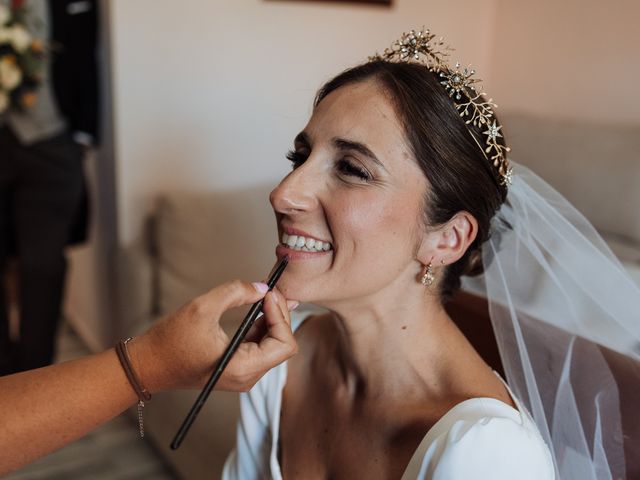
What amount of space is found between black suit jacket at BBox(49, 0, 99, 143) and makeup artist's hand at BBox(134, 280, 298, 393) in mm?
1762

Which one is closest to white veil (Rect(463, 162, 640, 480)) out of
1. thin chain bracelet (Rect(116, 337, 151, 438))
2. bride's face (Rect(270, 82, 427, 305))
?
bride's face (Rect(270, 82, 427, 305))

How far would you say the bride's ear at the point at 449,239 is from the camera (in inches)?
40.2

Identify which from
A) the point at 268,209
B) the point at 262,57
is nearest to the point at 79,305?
the point at 268,209

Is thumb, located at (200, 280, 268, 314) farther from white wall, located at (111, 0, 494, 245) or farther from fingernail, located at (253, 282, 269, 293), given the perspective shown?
white wall, located at (111, 0, 494, 245)

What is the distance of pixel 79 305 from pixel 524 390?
2577 millimetres

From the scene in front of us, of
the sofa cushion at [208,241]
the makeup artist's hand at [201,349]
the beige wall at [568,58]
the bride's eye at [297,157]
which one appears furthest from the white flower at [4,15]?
the beige wall at [568,58]

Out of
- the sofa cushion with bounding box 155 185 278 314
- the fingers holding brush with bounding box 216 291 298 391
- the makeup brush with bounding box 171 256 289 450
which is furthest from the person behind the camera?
the sofa cushion with bounding box 155 185 278 314

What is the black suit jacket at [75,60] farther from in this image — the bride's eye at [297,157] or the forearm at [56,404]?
the forearm at [56,404]

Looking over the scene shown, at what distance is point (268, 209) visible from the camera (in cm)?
236

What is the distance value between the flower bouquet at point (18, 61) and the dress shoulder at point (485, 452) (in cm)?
191

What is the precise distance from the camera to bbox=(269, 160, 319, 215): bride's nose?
38.2 inches

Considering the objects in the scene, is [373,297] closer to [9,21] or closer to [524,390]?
[524,390]

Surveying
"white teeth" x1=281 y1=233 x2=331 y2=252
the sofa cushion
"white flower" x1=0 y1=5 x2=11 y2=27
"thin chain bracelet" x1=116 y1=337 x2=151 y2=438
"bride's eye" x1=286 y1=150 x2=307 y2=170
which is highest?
"white flower" x1=0 y1=5 x2=11 y2=27

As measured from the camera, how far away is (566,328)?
1081 millimetres
